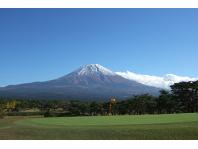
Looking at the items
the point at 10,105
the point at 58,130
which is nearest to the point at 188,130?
the point at 58,130

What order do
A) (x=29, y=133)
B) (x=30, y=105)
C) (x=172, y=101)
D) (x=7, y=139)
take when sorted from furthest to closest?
(x=30, y=105), (x=172, y=101), (x=29, y=133), (x=7, y=139)

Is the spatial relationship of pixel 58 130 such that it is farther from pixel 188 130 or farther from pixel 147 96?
pixel 147 96

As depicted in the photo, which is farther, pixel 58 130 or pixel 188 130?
pixel 58 130
